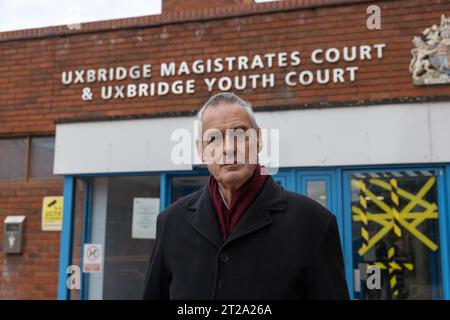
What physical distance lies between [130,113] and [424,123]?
3.13m

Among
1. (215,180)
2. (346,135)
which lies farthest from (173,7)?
(215,180)

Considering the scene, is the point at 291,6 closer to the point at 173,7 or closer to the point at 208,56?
the point at 208,56

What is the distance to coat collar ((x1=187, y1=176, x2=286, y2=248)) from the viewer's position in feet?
5.41

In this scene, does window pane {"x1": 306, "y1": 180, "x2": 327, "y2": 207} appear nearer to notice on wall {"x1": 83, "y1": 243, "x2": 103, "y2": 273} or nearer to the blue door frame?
the blue door frame

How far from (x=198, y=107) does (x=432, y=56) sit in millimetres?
2447

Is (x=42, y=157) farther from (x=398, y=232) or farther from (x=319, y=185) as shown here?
(x=398, y=232)

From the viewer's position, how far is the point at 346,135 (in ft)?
15.9

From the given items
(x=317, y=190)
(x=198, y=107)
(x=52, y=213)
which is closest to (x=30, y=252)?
(x=52, y=213)

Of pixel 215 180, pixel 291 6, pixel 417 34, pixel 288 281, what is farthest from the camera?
pixel 291 6

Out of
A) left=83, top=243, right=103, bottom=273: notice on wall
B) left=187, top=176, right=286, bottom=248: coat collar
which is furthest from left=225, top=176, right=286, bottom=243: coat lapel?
left=83, top=243, right=103, bottom=273: notice on wall

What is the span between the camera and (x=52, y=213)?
5859 millimetres

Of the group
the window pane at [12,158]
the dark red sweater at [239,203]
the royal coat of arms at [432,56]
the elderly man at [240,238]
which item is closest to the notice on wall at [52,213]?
the window pane at [12,158]

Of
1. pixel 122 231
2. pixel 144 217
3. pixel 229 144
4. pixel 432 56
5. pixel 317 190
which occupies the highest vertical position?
pixel 432 56

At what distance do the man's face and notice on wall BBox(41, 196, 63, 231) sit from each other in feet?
14.8
